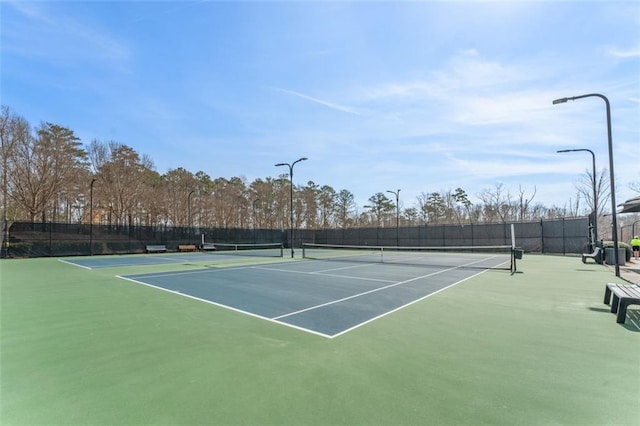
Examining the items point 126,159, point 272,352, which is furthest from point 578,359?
point 126,159

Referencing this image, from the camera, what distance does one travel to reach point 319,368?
348 centimetres

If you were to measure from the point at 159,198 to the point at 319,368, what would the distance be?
44.1 meters

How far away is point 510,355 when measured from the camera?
3830mm

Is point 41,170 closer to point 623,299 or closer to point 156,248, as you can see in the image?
point 156,248

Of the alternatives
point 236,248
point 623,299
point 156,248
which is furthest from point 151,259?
point 623,299

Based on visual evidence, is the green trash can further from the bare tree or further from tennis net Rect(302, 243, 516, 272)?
the bare tree

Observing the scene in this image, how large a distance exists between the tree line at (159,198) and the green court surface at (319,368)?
26.1 m

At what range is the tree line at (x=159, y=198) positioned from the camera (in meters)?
29.1

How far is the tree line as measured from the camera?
29.1m

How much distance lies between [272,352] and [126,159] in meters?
41.1

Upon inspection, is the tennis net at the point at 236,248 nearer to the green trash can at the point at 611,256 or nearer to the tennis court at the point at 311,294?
the tennis court at the point at 311,294

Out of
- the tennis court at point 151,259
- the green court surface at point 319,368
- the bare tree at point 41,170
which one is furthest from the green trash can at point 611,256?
the bare tree at point 41,170

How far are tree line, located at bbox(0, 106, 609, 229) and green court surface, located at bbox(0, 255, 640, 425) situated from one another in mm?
26055

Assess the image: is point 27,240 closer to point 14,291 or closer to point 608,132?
point 14,291
